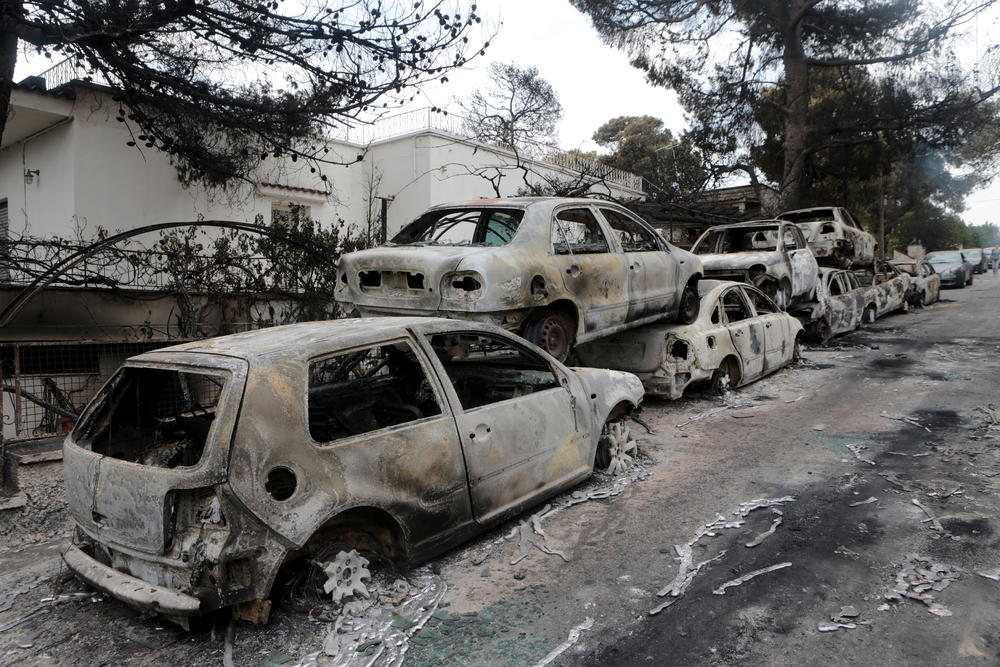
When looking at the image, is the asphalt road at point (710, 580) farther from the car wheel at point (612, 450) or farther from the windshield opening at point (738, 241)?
the windshield opening at point (738, 241)

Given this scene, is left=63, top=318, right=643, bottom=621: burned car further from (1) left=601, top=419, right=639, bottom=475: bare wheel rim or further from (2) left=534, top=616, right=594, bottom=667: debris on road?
(2) left=534, top=616, right=594, bottom=667: debris on road

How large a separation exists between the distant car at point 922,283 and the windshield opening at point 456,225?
15036 mm

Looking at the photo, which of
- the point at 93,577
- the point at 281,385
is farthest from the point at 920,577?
the point at 93,577

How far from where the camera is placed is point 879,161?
1966 cm

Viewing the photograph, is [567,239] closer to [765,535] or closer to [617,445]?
[617,445]

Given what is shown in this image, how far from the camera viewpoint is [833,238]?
13266 millimetres

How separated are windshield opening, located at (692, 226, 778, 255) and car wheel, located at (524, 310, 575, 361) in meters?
6.31

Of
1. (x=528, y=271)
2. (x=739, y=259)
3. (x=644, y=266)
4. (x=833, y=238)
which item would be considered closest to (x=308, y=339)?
(x=528, y=271)

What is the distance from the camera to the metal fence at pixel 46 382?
5.54 meters

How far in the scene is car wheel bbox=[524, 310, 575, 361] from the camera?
5.57 m

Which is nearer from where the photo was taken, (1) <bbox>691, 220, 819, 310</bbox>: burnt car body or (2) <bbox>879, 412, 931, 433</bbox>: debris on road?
(2) <bbox>879, 412, 931, 433</bbox>: debris on road

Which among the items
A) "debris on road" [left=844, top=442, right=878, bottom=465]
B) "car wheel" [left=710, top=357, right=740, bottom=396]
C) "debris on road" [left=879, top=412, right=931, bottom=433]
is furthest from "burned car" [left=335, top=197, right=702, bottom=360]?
"debris on road" [left=879, top=412, right=931, bottom=433]

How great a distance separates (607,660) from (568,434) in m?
1.87

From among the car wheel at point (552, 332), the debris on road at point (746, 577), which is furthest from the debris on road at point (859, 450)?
the car wheel at point (552, 332)
